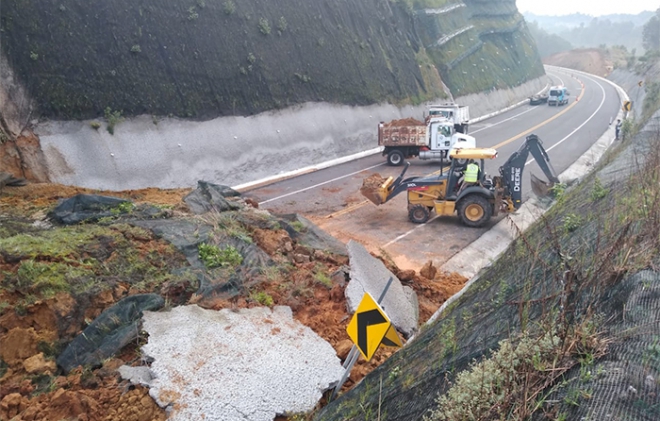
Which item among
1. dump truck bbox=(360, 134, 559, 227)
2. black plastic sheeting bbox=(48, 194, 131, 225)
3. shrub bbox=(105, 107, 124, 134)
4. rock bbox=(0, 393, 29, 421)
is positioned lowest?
dump truck bbox=(360, 134, 559, 227)

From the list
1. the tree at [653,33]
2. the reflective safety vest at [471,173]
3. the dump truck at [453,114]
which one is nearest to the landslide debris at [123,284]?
the reflective safety vest at [471,173]

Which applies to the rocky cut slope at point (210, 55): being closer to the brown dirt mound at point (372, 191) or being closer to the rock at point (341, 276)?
the brown dirt mound at point (372, 191)

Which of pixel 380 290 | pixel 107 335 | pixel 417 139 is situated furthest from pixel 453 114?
pixel 107 335

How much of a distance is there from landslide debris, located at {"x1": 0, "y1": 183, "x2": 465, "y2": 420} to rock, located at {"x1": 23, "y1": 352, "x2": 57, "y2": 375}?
1cm

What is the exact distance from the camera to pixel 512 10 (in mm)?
63906

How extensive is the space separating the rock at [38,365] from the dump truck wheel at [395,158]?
773 inches

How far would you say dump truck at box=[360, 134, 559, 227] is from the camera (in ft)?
44.2

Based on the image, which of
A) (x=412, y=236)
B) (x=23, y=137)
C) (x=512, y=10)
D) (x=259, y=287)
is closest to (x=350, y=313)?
(x=259, y=287)

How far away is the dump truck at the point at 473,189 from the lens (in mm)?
13477

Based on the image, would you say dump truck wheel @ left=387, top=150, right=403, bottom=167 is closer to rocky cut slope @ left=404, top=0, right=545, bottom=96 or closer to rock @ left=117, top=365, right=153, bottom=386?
rock @ left=117, top=365, right=153, bottom=386

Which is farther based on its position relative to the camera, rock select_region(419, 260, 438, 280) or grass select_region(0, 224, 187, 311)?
rock select_region(419, 260, 438, 280)

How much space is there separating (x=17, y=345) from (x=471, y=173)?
452 inches

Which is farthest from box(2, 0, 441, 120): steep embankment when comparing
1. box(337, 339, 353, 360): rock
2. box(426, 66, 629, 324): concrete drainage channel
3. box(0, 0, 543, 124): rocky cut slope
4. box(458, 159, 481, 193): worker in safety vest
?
box(337, 339, 353, 360): rock

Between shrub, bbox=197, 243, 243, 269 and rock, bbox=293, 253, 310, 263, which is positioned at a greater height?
shrub, bbox=197, 243, 243, 269
